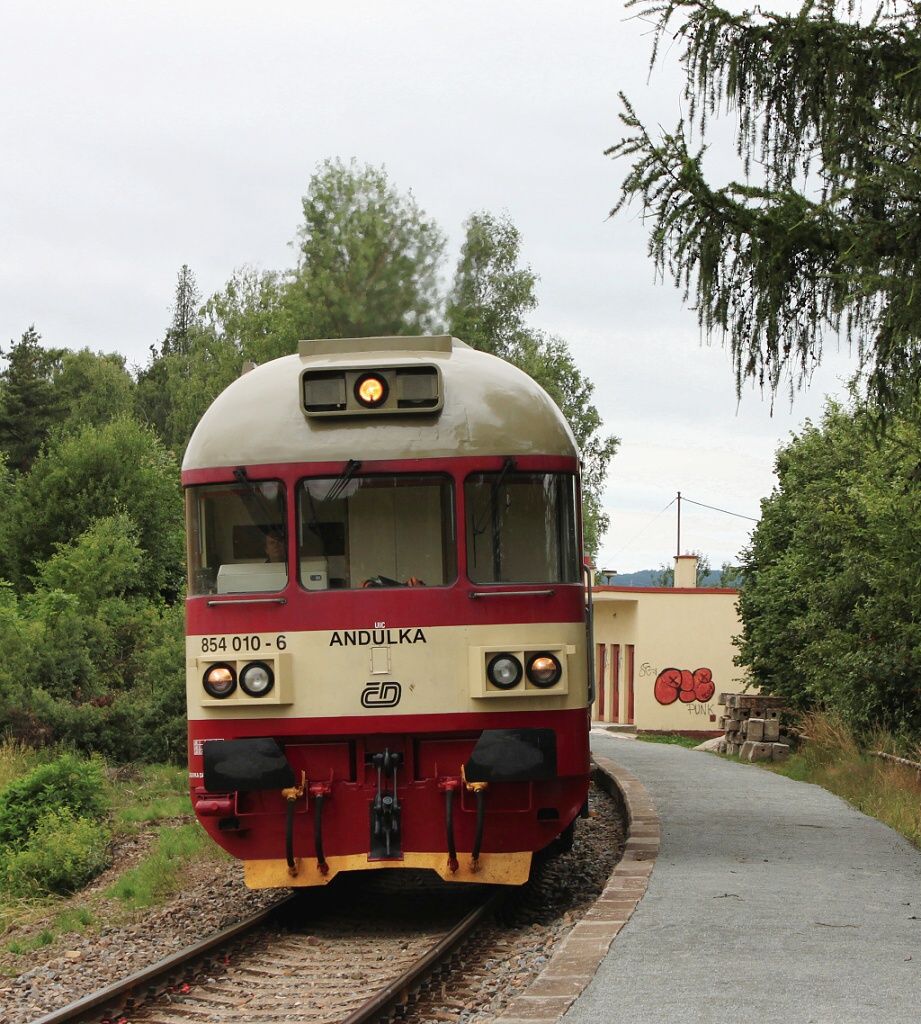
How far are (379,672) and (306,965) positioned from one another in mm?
A: 1680

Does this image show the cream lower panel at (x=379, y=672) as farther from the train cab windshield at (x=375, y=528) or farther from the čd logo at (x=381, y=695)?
the train cab windshield at (x=375, y=528)

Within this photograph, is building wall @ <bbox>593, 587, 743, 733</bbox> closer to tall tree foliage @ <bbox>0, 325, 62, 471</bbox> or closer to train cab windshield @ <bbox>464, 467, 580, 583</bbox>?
tall tree foliage @ <bbox>0, 325, 62, 471</bbox>

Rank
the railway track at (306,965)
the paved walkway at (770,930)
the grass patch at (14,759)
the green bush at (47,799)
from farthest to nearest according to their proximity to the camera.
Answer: the grass patch at (14,759) → the green bush at (47,799) → the railway track at (306,965) → the paved walkway at (770,930)

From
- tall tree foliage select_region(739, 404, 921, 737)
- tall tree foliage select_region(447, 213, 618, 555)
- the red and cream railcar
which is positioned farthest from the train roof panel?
tall tree foliage select_region(447, 213, 618, 555)

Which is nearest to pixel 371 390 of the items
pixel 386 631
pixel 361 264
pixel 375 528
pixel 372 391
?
pixel 372 391

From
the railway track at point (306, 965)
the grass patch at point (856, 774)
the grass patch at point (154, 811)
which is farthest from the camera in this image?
the grass patch at point (154, 811)

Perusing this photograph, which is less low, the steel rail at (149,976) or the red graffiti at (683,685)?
the steel rail at (149,976)

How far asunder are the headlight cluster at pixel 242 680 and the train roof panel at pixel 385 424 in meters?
1.25

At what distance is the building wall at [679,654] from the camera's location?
44812mm

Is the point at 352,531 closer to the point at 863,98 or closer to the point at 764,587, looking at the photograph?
the point at 863,98

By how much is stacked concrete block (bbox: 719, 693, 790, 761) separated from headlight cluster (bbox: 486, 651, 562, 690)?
14.9m

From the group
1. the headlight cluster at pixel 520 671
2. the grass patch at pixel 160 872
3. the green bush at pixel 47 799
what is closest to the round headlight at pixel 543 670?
the headlight cluster at pixel 520 671

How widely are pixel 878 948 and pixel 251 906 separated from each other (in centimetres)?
469

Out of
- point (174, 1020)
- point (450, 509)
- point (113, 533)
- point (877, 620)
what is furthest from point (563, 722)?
point (113, 533)
